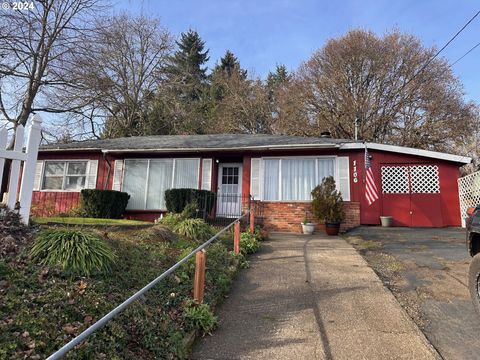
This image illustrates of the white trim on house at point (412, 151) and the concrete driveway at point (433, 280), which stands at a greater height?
the white trim on house at point (412, 151)

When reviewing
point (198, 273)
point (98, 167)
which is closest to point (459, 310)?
point (198, 273)

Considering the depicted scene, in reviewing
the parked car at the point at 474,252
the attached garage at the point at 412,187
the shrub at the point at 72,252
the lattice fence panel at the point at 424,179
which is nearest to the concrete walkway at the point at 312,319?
the parked car at the point at 474,252

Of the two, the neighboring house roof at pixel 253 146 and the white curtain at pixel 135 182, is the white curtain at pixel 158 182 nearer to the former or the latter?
the white curtain at pixel 135 182

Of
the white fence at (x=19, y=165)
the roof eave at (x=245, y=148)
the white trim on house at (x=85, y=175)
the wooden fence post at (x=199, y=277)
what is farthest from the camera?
the white trim on house at (x=85, y=175)

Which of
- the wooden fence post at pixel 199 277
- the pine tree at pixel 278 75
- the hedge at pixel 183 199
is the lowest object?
the wooden fence post at pixel 199 277

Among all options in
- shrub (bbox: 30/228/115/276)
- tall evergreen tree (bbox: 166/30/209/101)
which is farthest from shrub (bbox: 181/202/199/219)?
tall evergreen tree (bbox: 166/30/209/101)

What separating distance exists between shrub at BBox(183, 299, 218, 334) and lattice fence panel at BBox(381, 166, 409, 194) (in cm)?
1019

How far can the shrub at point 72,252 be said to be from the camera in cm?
364

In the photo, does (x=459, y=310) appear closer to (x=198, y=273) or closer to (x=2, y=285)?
(x=198, y=273)

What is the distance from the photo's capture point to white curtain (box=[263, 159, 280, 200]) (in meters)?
12.6

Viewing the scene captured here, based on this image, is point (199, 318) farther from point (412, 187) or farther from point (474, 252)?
point (412, 187)

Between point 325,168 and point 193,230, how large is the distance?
6.71m

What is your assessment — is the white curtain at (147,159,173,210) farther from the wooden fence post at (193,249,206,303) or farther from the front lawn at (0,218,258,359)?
the wooden fence post at (193,249,206,303)

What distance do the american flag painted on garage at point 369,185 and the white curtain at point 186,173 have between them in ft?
21.0
